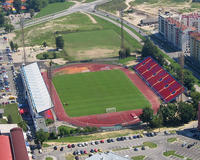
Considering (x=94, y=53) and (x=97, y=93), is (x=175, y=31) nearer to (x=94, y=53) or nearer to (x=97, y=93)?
(x=94, y=53)

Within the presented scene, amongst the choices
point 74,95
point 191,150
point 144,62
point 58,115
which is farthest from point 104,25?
point 191,150

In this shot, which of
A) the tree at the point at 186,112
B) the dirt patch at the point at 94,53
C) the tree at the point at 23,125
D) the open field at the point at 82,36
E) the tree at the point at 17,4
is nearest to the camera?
the tree at the point at 23,125

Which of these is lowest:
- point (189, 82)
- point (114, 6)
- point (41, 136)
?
point (41, 136)

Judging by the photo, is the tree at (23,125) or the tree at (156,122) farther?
the tree at (156,122)

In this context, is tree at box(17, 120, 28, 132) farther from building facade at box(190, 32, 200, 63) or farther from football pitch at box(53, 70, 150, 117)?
building facade at box(190, 32, 200, 63)

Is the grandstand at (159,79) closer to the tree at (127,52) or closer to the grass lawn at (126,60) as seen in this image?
the grass lawn at (126,60)

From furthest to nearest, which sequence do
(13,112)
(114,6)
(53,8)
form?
(53,8)
(114,6)
(13,112)

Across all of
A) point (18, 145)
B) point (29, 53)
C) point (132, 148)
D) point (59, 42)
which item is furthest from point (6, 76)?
point (132, 148)

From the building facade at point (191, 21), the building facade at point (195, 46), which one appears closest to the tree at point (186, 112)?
the building facade at point (195, 46)
